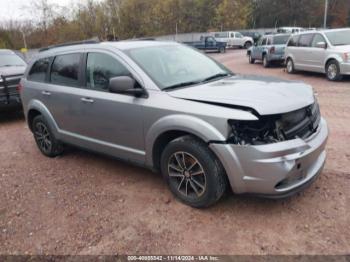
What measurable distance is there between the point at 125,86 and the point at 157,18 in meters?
43.7

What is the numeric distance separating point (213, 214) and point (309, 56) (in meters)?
10.7

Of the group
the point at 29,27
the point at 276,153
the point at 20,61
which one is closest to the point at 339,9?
the point at 29,27

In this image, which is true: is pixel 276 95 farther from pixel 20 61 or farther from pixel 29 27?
pixel 29 27

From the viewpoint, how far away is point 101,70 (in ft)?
14.2

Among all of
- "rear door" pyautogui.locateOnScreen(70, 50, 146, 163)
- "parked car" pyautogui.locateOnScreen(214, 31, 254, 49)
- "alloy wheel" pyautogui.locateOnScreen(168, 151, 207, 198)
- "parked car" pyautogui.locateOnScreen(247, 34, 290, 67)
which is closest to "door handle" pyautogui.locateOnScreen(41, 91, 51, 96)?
"rear door" pyautogui.locateOnScreen(70, 50, 146, 163)

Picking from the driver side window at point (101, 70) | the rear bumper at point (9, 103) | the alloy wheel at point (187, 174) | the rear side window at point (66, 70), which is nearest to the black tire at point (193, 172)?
the alloy wheel at point (187, 174)

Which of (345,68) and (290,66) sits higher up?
(345,68)

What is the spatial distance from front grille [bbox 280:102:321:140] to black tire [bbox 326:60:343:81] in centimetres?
849

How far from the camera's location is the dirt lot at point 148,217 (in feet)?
10.3

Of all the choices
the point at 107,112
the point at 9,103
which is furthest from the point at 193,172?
the point at 9,103

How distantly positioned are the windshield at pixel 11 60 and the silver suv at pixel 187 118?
487 cm

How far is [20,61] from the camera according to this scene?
31.4 ft

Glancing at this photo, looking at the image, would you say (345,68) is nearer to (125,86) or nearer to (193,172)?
(193,172)

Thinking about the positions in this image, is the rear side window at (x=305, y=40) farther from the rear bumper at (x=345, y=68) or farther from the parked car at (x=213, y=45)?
the parked car at (x=213, y=45)
